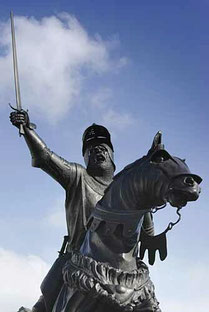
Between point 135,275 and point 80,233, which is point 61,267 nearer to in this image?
point 80,233

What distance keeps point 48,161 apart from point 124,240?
1.41 metres

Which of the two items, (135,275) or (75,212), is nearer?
(135,275)

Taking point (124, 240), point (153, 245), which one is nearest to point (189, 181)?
point (124, 240)

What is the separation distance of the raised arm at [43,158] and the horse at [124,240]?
0.84 meters

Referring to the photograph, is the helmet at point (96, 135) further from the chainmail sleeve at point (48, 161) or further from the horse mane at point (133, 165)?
the horse mane at point (133, 165)

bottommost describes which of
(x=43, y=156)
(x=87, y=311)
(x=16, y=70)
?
(x=87, y=311)

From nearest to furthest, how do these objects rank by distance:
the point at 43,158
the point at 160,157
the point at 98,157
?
the point at 160,157 → the point at 43,158 → the point at 98,157

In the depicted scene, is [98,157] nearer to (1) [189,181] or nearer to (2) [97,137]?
(2) [97,137]

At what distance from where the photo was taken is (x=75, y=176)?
654 centimetres

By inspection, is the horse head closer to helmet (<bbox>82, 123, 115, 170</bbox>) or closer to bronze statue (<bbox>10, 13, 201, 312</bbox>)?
bronze statue (<bbox>10, 13, 201, 312</bbox>)

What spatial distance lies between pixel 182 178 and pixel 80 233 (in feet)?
5.61

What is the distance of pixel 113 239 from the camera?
218 inches

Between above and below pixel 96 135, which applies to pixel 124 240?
below

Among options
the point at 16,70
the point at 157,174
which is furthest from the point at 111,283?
the point at 16,70
